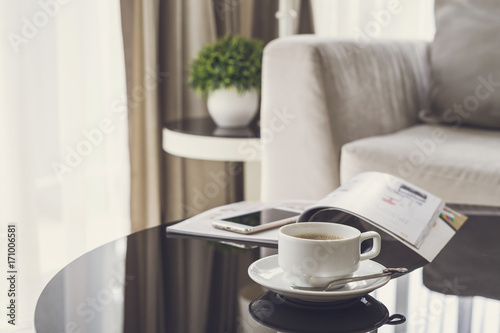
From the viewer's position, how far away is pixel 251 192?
6.99 feet

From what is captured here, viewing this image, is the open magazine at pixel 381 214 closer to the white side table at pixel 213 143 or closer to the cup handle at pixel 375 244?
the cup handle at pixel 375 244

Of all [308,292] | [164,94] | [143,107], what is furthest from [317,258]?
[164,94]

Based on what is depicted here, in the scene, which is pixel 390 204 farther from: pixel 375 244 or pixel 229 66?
pixel 229 66

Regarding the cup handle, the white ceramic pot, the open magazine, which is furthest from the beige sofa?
the cup handle

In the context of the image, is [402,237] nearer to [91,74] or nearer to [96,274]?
[96,274]

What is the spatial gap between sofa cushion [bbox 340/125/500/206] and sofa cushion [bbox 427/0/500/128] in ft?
0.73

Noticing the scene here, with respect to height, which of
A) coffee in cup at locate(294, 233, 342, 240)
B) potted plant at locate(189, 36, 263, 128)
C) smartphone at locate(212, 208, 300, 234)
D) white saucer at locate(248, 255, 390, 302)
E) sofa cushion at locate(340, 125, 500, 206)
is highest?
potted plant at locate(189, 36, 263, 128)

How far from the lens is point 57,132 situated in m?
1.85

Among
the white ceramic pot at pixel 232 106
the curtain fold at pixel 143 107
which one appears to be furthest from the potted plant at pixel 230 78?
the curtain fold at pixel 143 107

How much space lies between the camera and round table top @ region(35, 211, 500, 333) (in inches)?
25.1

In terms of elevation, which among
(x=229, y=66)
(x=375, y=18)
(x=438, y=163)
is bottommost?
(x=438, y=163)

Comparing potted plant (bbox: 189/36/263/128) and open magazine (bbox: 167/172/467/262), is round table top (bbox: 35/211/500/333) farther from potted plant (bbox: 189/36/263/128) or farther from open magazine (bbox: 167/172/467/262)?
potted plant (bbox: 189/36/263/128)

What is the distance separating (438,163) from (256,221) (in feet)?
2.65

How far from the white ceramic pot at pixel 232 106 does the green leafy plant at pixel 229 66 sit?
A: 0.07 feet
